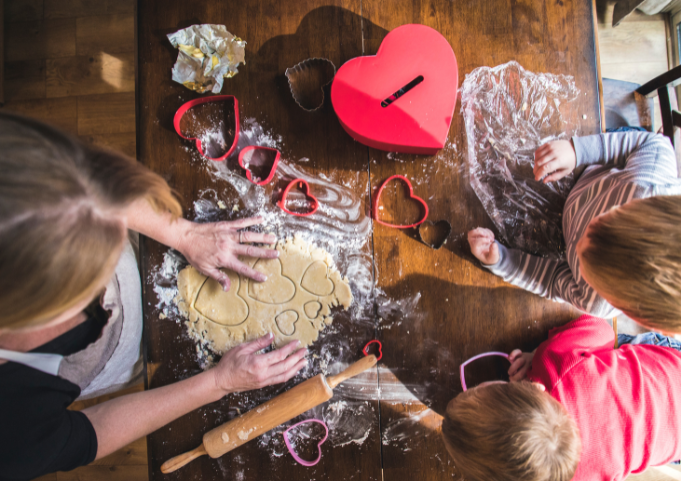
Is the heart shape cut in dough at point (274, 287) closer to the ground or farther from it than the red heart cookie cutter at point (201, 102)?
closer to the ground

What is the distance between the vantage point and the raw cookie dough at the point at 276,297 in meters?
0.91

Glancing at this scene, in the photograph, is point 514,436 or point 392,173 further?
point 392,173

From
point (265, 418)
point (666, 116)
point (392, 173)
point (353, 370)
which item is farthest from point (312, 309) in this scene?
point (666, 116)

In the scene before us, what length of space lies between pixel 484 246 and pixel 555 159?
0.88 ft

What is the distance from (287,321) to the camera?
0.91 meters

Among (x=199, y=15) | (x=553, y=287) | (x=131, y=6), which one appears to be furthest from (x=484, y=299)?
(x=131, y=6)

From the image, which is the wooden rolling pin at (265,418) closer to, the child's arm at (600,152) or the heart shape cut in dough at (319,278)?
the heart shape cut in dough at (319,278)

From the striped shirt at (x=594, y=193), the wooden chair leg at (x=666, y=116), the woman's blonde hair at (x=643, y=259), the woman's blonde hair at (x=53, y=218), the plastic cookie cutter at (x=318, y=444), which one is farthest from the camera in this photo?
the wooden chair leg at (x=666, y=116)

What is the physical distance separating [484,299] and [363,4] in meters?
0.83

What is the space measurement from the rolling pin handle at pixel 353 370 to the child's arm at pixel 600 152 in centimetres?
62

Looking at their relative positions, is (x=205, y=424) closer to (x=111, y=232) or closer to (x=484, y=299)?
(x=111, y=232)

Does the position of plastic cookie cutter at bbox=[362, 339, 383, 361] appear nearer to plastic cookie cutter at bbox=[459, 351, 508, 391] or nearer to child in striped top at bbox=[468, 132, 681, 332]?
plastic cookie cutter at bbox=[459, 351, 508, 391]

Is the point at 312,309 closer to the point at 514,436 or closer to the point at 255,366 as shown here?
the point at 255,366

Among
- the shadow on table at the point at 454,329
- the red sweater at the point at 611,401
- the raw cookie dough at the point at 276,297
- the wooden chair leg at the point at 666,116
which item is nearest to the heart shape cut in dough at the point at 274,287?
the raw cookie dough at the point at 276,297
